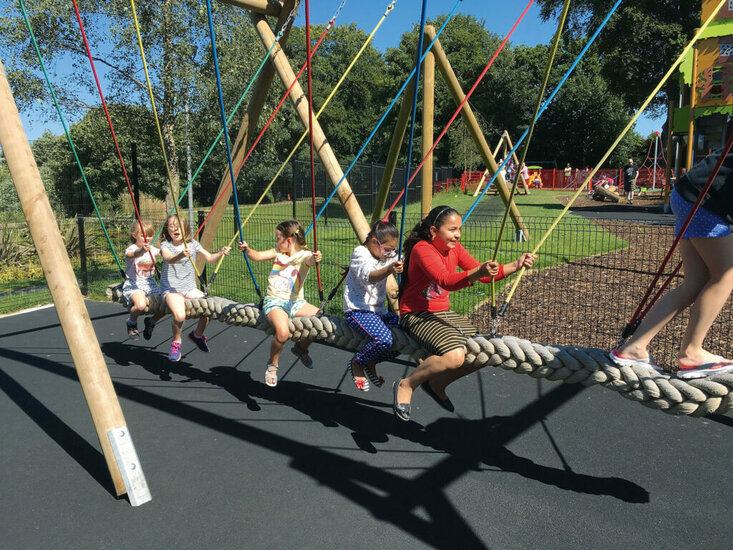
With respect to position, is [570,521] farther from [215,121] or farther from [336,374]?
[215,121]

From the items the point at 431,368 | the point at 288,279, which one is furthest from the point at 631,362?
the point at 288,279

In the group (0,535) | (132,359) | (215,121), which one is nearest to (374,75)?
(215,121)

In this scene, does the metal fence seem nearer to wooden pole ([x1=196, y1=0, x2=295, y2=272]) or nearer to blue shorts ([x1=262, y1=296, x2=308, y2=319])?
wooden pole ([x1=196, y1=0, x2=295, y2=272])

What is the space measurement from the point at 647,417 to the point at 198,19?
32.3ft

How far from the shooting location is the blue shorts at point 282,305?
13.2 feet

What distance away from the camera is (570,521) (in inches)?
111

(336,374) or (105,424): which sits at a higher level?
(105,424)

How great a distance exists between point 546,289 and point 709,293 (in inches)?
183

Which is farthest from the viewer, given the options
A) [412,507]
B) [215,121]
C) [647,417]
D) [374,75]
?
[374,75]

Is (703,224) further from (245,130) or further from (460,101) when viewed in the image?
(245,130)

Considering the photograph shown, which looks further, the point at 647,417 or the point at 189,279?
the point at 189,279

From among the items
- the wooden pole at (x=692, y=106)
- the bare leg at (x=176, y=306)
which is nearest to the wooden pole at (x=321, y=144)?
the bare leg at (x=176, y=306)

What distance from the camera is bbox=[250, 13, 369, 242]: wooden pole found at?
181 inches

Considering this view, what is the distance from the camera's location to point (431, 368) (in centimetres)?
316
